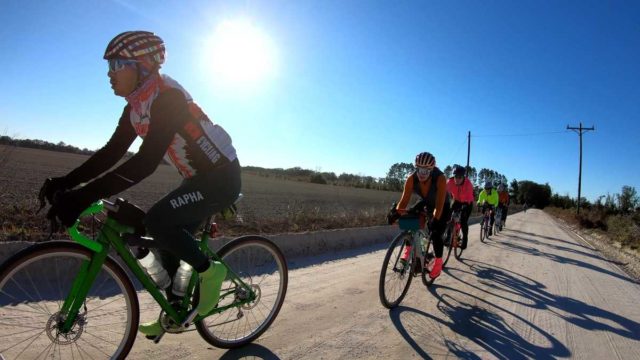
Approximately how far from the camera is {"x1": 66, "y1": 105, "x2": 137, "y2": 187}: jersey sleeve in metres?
2.75

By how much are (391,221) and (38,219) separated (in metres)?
4.86

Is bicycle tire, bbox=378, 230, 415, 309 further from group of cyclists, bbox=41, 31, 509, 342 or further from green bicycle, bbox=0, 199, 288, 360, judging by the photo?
group of cyclists, bbox=41, 31, 509, 342

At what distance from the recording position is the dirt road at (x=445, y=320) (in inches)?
139

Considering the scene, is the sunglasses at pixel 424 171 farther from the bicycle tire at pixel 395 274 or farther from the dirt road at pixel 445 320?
the dirt road at pixel 445 320

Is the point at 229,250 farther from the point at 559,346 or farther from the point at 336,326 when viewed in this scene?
the point at 559,346

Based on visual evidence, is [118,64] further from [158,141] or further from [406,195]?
[406,195]

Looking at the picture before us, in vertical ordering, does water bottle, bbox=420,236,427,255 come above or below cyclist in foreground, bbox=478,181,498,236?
below

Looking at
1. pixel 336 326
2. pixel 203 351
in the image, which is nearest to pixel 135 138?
pixel 203 351

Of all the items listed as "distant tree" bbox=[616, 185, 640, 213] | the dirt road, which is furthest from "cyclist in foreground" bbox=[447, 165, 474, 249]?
"distant tree" bbox=[616, 185, 640, 213]

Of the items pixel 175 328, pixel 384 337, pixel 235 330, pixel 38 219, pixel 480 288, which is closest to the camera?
pixel 175 328

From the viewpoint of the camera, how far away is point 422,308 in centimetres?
496

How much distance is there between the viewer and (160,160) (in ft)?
8.44

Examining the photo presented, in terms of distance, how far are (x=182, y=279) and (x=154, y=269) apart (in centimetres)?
21

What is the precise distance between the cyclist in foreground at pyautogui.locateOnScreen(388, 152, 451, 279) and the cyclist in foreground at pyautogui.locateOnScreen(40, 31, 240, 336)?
296 cm
